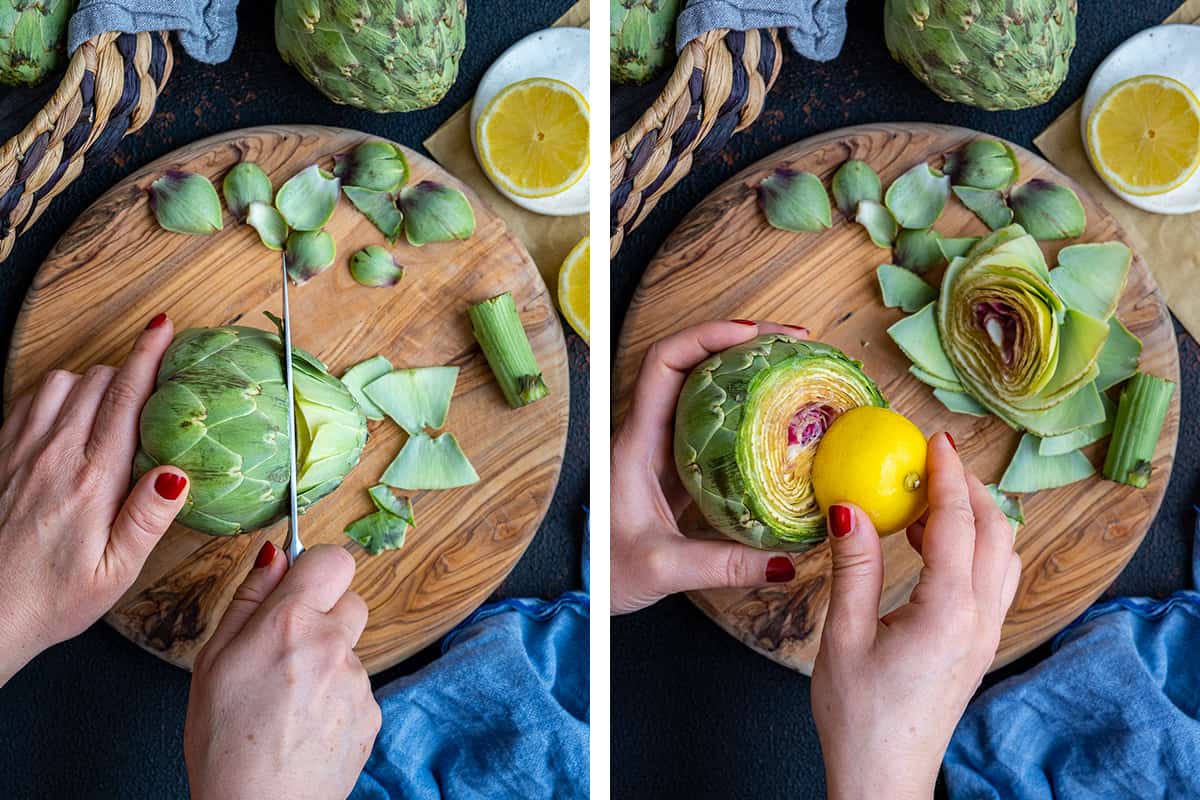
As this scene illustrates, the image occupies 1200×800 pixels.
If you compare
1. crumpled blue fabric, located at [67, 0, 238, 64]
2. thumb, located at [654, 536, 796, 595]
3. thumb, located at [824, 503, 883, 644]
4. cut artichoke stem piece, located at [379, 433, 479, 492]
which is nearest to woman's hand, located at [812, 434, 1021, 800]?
thumb, located at [824, 503, 883, 644]

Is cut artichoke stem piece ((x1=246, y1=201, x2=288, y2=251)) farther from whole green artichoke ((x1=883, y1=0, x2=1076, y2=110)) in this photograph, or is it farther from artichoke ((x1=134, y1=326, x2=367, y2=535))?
whole green artichoke ((x1=883, y1=0, x2=1076, y2=110))

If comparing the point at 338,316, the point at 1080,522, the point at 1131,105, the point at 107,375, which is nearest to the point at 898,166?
the point at 1131,105

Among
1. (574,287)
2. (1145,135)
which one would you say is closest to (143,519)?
(574,287)

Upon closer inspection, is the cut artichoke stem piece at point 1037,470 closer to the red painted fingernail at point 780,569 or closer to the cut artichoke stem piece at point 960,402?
the cut artichoke stem piece at point 960,402

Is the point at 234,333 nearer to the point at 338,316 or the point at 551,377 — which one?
the point at 338,316

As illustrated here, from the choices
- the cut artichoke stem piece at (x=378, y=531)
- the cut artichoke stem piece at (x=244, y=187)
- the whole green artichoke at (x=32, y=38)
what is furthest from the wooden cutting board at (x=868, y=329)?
the whole green artichoke at (x=32, y=38)

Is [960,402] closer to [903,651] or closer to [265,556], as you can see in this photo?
[903,651]
